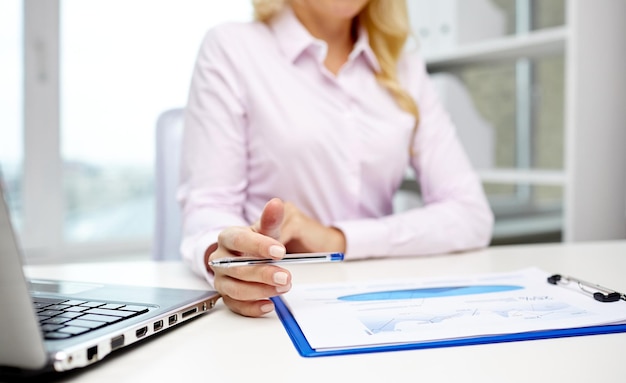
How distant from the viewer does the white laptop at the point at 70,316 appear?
14.9 inches

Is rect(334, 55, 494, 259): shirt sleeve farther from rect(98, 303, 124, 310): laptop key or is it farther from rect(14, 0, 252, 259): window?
rect(14, 0, 252, 259): window

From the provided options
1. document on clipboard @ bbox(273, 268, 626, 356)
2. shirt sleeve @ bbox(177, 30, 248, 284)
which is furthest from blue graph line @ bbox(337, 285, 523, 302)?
shirt sleeve @ bbox(177, 30, 248, 284)

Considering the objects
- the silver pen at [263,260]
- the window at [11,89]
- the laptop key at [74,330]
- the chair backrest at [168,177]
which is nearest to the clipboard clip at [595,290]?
the silver pen at [263,260]

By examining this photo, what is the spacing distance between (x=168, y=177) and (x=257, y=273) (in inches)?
28.9

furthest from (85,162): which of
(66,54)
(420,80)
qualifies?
(420,80)

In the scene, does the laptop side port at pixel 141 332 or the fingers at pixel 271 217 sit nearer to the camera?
the laptop side port at pixel 141 332

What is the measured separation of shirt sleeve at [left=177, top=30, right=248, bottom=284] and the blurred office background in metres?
0.73

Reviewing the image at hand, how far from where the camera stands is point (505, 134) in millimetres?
2533

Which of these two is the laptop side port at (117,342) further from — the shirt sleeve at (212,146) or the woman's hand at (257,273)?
the shirt sleeve at (212,146)

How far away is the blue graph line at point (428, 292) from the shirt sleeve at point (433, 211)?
0.95 ft

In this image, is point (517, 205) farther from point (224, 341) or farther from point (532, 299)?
point (224, 341)

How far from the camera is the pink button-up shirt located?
106 cm

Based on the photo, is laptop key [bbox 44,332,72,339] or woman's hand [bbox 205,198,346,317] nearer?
laptop key [bbox 44,332,72,339]

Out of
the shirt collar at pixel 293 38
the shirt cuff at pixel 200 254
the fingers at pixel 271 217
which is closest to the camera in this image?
the fingers at pixel 271 217
